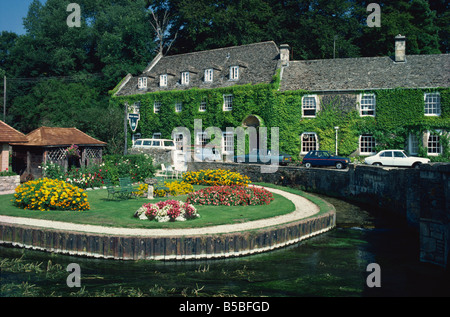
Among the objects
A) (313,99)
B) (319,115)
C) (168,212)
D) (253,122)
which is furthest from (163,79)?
(168,212)

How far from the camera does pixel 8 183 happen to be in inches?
883

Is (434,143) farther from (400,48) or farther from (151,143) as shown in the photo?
(151,143)

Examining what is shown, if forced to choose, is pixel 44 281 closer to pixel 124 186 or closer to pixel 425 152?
pixel 124 186

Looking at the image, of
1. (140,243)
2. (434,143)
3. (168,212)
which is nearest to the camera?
(140,243)

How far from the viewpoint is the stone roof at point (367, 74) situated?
3294cm

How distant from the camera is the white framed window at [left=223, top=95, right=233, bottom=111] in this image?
38688 mm

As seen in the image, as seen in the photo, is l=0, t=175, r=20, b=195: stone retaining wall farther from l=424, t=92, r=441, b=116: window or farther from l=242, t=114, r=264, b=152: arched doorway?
l=424, t=92, r=441, b=116: window

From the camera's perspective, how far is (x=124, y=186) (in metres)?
18.8

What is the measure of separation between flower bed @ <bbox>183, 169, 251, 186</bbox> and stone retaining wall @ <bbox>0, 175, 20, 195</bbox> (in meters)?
9.72

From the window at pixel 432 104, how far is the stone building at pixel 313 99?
3cm

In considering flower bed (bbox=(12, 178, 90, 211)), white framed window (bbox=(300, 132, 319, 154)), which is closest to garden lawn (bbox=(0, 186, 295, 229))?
flower bed (bbox=(12, 178, 90, 211))

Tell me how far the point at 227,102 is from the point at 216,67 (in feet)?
14.1
